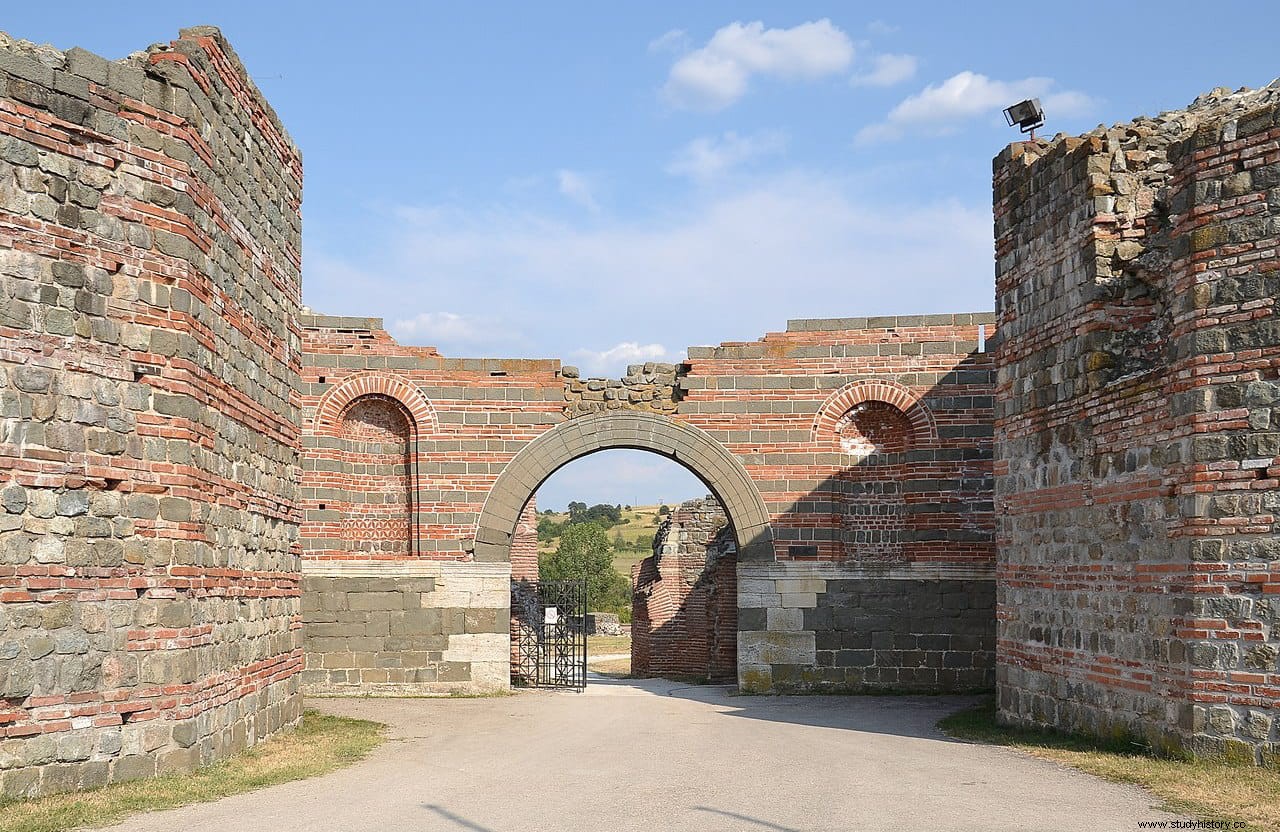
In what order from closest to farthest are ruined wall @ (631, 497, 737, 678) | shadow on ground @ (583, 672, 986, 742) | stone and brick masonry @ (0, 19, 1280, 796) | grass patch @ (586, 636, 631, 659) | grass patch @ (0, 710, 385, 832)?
grass patch @ (0, 710, 385, 832)
stone and brick masonry @ (0, 19, 1280, 796)
shadow on ground @ (583, 672, 986, 742)
ruined wall @ (631, 497, 737, 678)
grass patch @ (586, 636, 631, 659)

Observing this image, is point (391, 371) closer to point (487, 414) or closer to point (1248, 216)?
point (487, 414)

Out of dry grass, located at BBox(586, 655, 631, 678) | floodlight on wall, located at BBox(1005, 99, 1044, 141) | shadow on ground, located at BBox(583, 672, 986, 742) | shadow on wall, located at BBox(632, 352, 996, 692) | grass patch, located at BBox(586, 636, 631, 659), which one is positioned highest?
floodlight on wall, located at BBox(1005, 99, 1044, 141)

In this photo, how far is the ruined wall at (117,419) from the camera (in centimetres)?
769

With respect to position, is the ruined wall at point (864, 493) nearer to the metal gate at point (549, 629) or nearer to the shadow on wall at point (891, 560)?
the shadow on wall at point (891, 560)

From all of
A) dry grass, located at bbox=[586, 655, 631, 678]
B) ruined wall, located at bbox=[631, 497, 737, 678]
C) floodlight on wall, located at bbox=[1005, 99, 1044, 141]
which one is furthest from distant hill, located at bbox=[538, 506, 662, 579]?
floodlight on wall, located at bbox=[1005, 99, 1044, 141]

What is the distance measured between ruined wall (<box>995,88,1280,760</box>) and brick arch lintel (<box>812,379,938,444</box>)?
4.86 m

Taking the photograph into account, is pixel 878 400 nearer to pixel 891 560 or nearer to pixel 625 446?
pixel 891 560

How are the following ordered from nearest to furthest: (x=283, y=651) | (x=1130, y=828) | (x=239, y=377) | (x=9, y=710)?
1. (x=1130, y=828)
2. (x=9, y=710)
3. (x=239, y=377)
4. (x=283, y=651)

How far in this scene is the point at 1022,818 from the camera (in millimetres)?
7004

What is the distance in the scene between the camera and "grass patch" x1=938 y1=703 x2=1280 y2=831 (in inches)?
277

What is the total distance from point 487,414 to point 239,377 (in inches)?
268

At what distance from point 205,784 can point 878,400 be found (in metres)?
10.8

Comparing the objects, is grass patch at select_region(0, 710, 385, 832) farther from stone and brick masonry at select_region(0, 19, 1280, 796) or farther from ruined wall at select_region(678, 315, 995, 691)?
ruined wall at select_region(678, 315, 995, 691)

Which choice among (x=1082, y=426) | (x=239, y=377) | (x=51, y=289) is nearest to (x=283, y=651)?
(x=239, y=377)
